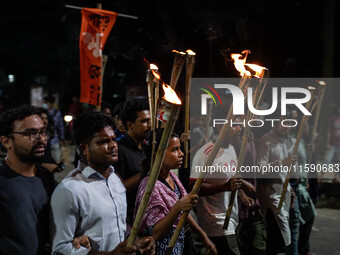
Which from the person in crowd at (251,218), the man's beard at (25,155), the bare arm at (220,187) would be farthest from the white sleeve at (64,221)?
the person in crowd at (251,218)

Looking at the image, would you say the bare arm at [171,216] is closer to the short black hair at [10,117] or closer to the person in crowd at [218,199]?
the short black hair at [10,117]

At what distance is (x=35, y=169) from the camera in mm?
2660

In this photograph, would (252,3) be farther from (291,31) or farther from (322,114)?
(322,114)

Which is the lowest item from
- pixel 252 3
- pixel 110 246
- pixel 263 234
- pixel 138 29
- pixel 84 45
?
pixel 263 234

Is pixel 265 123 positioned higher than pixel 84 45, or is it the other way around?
pixel 84 45

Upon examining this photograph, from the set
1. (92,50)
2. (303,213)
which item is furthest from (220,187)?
(92,50)

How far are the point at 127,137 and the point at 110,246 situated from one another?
169cm

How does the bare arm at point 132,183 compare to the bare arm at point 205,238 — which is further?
the bare arm at point 132,183

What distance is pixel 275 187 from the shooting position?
216 inches

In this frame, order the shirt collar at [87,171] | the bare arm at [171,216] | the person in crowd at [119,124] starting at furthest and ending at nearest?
the person in crowd at [119,124], the bare arm at [171,216], the shirt collar at [87,171]

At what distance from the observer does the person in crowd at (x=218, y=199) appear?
14.7 feet

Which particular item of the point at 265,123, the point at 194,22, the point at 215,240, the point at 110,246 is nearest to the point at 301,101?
the point at 265,123

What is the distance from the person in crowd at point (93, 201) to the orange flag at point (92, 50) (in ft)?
13.3

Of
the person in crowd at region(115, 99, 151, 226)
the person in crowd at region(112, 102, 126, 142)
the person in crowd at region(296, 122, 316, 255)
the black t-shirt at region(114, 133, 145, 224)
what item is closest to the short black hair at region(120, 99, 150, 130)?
the person in crowd at region(115, 99, 151, 226)
